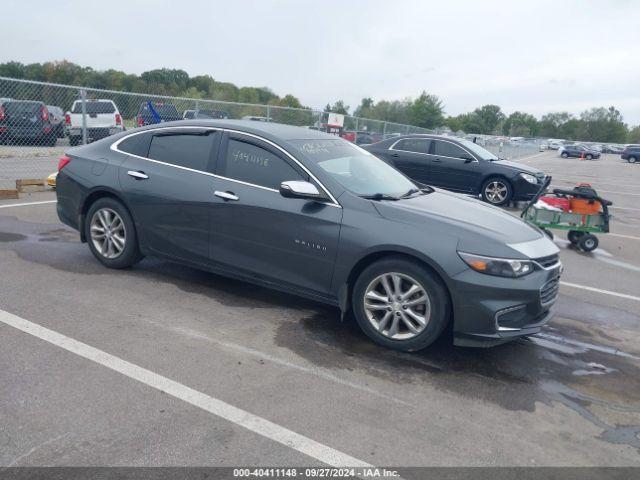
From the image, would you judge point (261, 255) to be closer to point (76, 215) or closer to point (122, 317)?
point (122, 317)

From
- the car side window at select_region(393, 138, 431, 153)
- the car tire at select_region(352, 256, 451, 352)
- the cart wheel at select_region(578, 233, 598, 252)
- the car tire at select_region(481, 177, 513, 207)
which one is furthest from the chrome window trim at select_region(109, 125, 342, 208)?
the car tire at select_region(481, 177, 513, 207)

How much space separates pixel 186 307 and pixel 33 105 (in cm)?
924

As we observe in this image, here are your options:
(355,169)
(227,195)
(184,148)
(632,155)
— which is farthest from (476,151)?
(632,155)

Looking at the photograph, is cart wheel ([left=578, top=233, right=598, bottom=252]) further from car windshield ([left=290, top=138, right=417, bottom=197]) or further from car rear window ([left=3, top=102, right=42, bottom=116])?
car rear window ([left=3, top=102, right=42, bottom=116])

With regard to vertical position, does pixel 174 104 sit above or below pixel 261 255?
above

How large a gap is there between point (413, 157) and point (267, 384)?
10.1 m

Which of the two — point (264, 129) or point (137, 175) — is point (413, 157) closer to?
point (264, 129)

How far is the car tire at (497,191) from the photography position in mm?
12336

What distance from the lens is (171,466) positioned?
269 centimetres

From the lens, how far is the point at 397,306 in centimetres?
414

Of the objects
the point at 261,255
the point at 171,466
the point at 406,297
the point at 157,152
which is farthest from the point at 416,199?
the point at 171,466

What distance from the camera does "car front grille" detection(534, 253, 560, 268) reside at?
4123mm

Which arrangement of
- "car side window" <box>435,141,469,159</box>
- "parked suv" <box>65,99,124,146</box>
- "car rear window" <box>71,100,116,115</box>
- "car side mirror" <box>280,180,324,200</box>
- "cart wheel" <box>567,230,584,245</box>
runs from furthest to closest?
"car side window" <box>435,141,469,159</box>, "parked suv" <box>65,99,124,146</box>, "car rear window" <box>71,100,116,115</box>, "cart wheel" <box>567,230,584,245</box>, "car side mirror" <box>280,180,324,200</box>

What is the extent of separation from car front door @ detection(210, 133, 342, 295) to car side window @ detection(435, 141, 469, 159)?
28.0 feet
